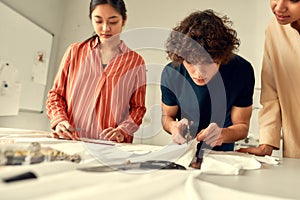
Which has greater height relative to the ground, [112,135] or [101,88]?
[101,88]

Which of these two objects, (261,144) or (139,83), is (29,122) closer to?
(139,83)

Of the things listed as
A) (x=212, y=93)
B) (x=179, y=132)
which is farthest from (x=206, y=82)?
(x=179, y=132)

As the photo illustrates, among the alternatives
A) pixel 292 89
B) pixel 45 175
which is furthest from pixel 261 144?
pixel 45 175

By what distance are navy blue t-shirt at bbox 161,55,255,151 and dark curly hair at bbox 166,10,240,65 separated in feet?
0.26

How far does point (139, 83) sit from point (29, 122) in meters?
1.44

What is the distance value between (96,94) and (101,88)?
26mm

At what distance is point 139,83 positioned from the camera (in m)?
0.86

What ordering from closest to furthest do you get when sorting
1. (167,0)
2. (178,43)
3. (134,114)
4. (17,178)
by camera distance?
(17,178) → (178,43) → (134,114) → (167,0)

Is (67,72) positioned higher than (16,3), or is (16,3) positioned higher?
(16,3)

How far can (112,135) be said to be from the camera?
0.76m

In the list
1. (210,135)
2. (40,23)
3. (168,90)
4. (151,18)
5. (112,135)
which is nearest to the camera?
(210,135)

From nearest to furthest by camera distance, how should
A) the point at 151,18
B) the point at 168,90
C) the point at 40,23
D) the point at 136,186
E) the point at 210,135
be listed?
1. the point at 136,186
2. the point at 210,135
3. the point at 168,90
4. the point at 40,23
5. the point at 151,18

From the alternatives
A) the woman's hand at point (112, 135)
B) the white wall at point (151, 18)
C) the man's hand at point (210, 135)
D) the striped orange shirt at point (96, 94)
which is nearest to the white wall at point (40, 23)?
the white wall at point (151, 18)

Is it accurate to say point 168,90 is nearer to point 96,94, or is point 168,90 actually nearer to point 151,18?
point 96,94
